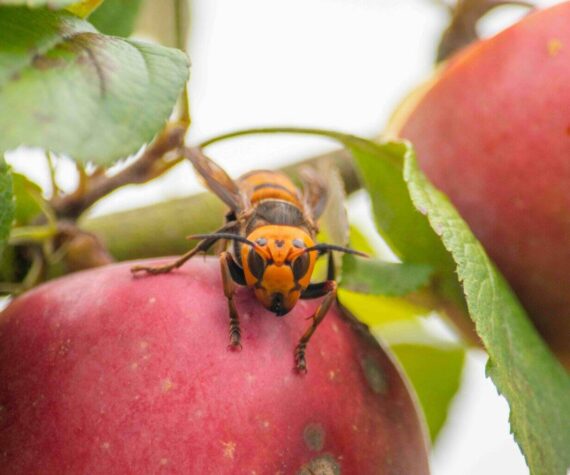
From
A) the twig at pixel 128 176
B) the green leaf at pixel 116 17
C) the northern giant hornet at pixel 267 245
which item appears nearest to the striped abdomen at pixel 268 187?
the northern giant hornet at pixel 267 245

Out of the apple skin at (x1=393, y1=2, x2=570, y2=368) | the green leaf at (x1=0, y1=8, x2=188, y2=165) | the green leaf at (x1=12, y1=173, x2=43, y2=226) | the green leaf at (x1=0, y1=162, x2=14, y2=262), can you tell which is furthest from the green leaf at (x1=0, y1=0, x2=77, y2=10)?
the apple skin at (x1=393, y1=2, x2=570, y2=368)

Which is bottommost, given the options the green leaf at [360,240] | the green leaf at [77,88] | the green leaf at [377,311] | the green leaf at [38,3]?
the green leaf at [377,311]

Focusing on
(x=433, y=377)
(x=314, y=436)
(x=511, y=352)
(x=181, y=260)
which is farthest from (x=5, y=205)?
(x=433, y=377)

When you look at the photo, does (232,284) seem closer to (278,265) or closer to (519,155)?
(278,265)

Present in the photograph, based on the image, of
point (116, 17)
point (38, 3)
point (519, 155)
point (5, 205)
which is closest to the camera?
point (38, 3)

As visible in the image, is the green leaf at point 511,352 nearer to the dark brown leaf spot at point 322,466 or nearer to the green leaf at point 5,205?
the dark brown leaf spot at point 322,466

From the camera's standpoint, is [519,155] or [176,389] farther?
[519,155]
